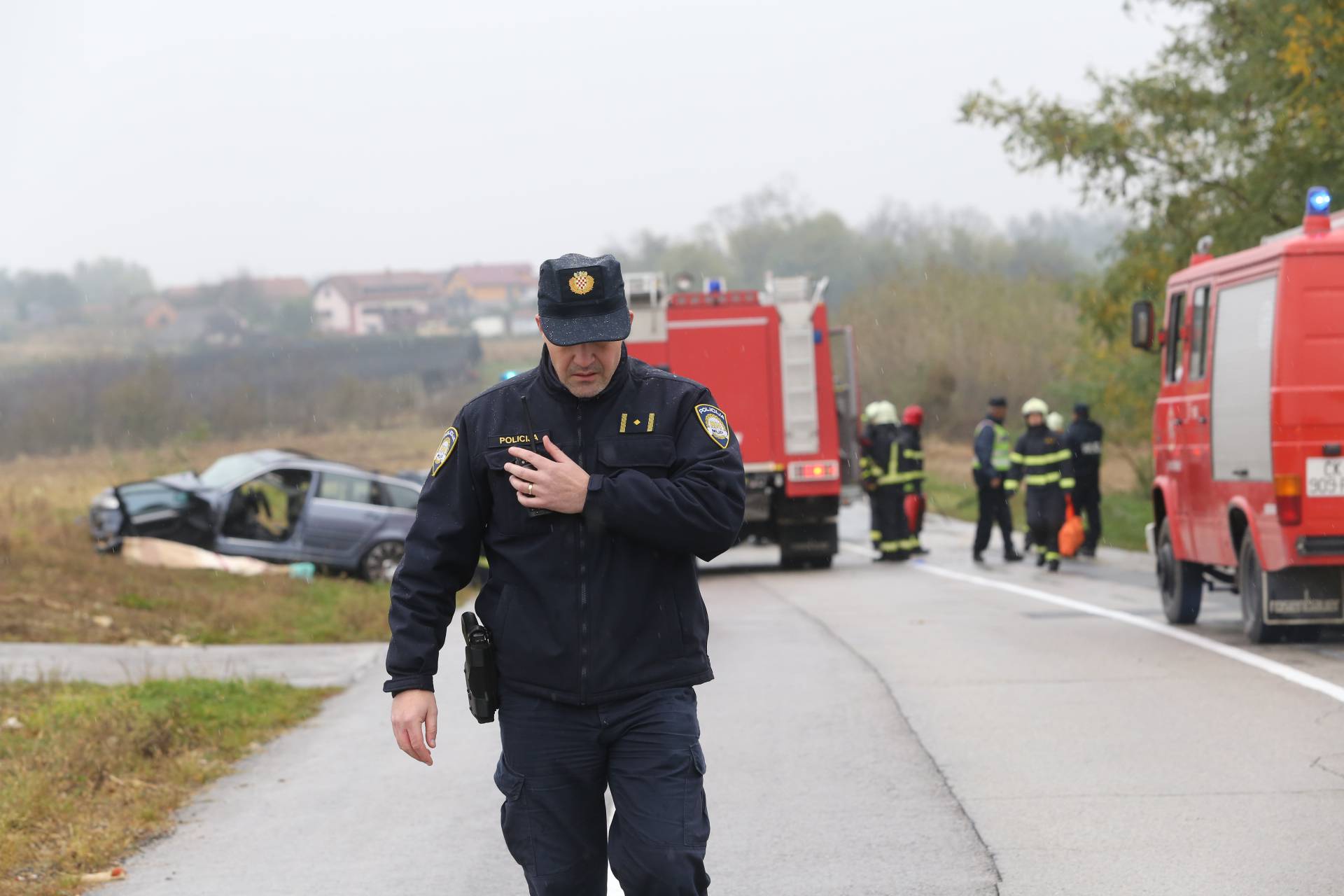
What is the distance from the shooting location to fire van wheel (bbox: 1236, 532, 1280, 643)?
1134 centimetres

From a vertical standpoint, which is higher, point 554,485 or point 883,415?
point 554,485

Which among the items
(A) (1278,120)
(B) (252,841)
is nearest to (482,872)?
(B) (252,841)

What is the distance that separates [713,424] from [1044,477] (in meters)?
16.3

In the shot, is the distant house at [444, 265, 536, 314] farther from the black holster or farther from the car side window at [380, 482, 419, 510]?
the black holster

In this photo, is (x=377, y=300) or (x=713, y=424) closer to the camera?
(x=713, y=424)

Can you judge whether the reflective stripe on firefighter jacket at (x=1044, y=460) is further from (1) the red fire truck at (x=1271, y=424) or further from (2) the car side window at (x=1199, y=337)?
(2) the car side window at (x=1199, y=337)

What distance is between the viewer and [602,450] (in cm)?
402

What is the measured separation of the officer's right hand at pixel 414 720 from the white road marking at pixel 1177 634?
6511 mm

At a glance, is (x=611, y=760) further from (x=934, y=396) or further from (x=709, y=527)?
(x=934, y=396)

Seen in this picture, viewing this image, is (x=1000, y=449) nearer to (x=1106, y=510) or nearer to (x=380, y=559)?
(x=380, y=559)

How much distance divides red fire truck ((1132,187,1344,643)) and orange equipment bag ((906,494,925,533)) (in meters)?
9.31

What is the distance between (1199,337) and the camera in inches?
492

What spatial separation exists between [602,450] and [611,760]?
2.32 ft

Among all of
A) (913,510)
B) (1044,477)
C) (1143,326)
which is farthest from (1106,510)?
(1143,326)
